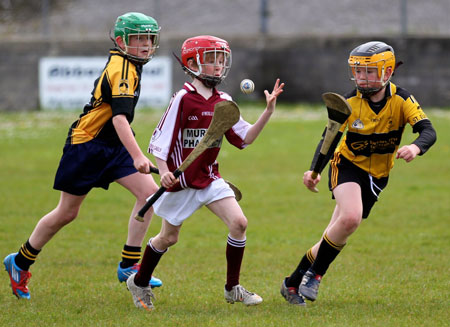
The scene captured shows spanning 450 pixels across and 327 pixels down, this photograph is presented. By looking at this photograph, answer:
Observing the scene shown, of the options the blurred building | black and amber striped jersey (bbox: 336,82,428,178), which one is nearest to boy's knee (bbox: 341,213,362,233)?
black and amber striped jersey (bbox: 336,82,428,178)

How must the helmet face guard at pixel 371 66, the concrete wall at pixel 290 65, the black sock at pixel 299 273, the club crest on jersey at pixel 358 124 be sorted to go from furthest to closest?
1. the concrete wall at pixel 290 65
2. the black sock at pixel 299 273
3. the club crest on jersey at pixel 358 124
4. the helmet face guard at pixel 371 66

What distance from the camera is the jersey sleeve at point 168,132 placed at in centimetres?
516

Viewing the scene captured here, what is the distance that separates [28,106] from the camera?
21.7 metres

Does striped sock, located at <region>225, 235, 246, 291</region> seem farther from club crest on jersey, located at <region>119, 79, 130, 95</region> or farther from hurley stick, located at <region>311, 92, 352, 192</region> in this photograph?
club crest on jersey, located at <region>119, 79, 130, 95</region>

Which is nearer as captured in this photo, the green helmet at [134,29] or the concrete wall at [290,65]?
the green helmet at [134,29]

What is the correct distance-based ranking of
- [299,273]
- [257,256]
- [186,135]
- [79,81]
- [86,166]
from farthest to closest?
[79,81], [257,256], [86,166], [299,273], [186,135]

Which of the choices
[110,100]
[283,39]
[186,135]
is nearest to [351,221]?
[186,135]

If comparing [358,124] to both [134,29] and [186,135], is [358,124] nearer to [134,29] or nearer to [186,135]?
[186,135]

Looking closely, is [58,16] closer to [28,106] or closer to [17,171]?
[28,106]

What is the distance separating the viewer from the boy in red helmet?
5.20 metres

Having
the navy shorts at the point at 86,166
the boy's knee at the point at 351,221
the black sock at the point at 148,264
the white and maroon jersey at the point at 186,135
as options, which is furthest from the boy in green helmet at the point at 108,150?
the boy's knee at the point at 351,221

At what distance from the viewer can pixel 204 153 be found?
206 inches

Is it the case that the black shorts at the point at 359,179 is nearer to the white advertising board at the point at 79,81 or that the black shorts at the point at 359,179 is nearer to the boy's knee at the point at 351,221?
the boy's knee at the point at 351,221

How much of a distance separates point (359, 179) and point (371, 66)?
820mm
